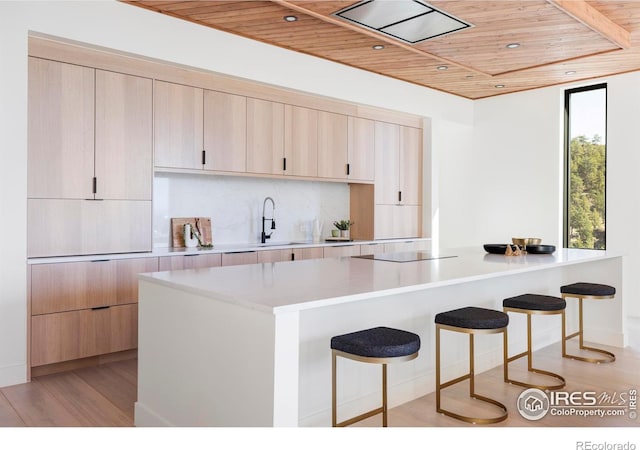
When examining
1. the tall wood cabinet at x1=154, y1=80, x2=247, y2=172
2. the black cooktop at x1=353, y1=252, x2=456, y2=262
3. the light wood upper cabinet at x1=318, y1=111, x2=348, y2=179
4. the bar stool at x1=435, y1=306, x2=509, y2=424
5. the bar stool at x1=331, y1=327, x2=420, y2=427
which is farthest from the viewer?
the light wood upper cabinet at x1=318, y1=111, x2=348, y2=179

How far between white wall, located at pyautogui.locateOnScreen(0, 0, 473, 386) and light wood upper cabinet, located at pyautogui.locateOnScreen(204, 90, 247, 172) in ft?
0.85

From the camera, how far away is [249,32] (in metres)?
4.62

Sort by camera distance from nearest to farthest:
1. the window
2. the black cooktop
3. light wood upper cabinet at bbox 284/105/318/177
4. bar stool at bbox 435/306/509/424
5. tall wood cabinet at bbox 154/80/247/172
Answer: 1. bar stool at bbox 435/306/509/424
2. the black cooktop
3. tall wood cabinet at bbox 154/80/247/172
4. light wood upper cabinet at bbox 284/105/318/177
5. the window

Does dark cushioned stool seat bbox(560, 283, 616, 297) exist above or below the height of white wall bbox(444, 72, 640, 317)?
below

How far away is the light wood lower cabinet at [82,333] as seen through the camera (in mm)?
3605

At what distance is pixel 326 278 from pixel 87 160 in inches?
90.3

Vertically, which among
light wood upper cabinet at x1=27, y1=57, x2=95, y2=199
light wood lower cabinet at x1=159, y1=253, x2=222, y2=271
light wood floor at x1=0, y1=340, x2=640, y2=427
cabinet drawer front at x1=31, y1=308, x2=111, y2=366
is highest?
light wood upper cabinet at x1=27, y1=57, x2=95, y2=199

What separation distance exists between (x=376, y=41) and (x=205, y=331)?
3.46 m

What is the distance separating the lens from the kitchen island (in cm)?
198

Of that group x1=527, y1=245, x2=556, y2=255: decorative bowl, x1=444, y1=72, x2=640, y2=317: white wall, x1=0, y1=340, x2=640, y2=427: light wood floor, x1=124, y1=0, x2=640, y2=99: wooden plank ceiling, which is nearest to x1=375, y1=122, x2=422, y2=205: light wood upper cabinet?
x1=444, y1=72, x2=640, y2=317: white wall

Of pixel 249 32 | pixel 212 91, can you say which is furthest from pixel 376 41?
pixel 212 91

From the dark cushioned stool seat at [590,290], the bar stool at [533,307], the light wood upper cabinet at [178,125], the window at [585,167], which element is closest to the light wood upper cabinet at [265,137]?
the light wood upper cabinet at [178,125]

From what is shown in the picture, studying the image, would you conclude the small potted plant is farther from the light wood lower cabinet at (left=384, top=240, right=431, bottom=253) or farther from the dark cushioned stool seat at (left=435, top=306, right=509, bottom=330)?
the dark cushioned stool seat at (left=435, top=306, right=509, bottom=330)

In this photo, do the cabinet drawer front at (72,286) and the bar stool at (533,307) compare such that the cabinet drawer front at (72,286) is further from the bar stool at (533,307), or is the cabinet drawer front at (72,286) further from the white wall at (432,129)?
the bar stool at (533,307)
